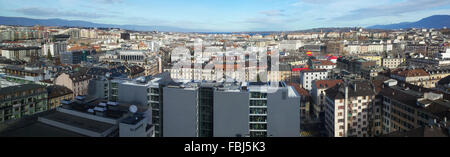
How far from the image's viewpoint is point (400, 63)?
3075 cm

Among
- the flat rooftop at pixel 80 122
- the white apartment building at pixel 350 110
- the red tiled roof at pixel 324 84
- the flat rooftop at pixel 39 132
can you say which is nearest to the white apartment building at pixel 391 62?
the red tiled roof at pixel 324 84

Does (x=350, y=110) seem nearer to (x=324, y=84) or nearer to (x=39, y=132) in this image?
(x=324, y=84)

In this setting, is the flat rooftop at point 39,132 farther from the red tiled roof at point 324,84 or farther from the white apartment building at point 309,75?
the white apartment building at point 309,75

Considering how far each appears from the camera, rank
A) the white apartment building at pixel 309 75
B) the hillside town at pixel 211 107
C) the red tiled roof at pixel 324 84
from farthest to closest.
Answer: the white apartment building at pixel 309 75 → the red tiled roof at pixel 324 84 → the hillside town at pixel 211 107

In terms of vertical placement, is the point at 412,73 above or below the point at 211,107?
above

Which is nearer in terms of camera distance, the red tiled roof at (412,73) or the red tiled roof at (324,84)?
the red tiled roof at (324,84)

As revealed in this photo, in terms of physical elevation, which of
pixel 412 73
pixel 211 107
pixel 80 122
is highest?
pixel 412 73

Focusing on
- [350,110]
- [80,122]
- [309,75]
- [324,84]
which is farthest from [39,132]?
[309,75]

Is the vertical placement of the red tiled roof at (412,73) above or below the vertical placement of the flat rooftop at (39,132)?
above

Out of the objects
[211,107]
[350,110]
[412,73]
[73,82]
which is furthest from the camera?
[412,73]

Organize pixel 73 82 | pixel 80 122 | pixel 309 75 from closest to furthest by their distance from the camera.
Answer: pixel 80 122, pixel 73 82, pixel 309 75
